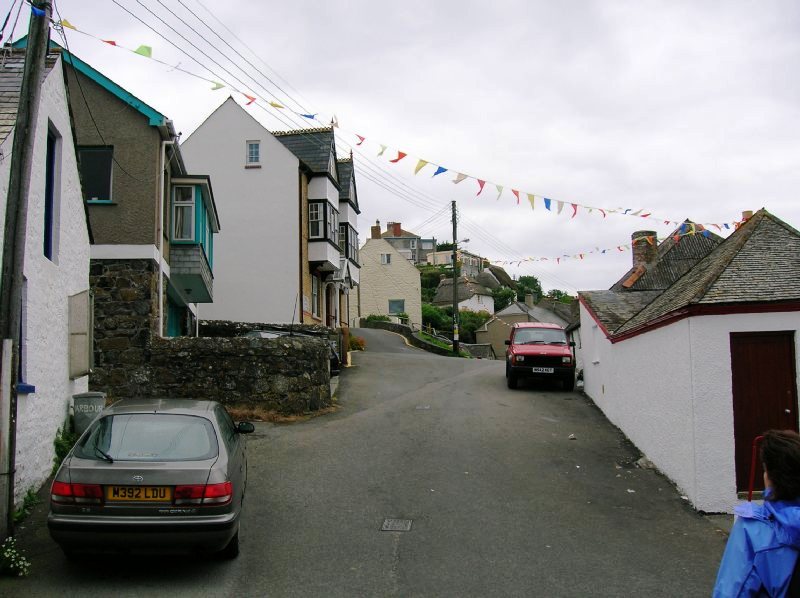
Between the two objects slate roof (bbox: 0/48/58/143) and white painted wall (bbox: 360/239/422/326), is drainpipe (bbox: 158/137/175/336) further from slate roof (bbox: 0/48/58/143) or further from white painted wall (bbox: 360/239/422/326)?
white painted wall (bbox: 360/239/422/326)

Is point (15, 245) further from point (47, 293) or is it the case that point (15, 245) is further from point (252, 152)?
point (252, 152)

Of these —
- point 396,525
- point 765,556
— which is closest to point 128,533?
point 396,525

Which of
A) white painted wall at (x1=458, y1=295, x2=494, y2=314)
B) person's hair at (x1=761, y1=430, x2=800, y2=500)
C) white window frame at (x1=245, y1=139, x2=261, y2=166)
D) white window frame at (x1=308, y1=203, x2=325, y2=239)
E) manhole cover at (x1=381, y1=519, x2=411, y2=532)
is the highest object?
white window frame at (x1=245, y1=139, x2=261, y2=166)

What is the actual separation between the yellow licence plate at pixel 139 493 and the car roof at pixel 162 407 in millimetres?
1120

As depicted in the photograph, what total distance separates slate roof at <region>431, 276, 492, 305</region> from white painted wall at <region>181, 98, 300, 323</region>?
167 feet

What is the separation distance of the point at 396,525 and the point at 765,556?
564 cm

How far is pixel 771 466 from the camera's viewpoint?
12.0 ft

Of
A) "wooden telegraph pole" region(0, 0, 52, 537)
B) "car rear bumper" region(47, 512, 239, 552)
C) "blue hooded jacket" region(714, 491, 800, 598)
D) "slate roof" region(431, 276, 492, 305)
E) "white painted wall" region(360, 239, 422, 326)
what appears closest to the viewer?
"blue hooded jacket" region(714, 491, 800, 598)

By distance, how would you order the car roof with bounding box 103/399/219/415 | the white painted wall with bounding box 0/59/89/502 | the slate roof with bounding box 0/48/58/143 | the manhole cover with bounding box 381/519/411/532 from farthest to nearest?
the white painted wall with bounding box 0/59/89/502, the manhole cover with bounding box 381/519/411/532, the slate roof with bounding box 0/48/58/143, the car roof with bounding box 103/399/219/415

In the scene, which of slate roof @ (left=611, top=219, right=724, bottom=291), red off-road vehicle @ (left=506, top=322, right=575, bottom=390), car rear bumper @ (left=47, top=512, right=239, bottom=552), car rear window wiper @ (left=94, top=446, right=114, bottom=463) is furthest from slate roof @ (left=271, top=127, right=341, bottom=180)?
car rear bumper @ (left=47, top=512, right=239, bottom=552)

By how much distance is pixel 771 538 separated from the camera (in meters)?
3.47

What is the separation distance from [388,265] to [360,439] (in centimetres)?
4531

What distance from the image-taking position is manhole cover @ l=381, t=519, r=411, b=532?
8.48m

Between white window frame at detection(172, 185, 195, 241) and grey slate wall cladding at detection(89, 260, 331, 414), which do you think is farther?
white window frame at detection(172, 185, 195, 241)
